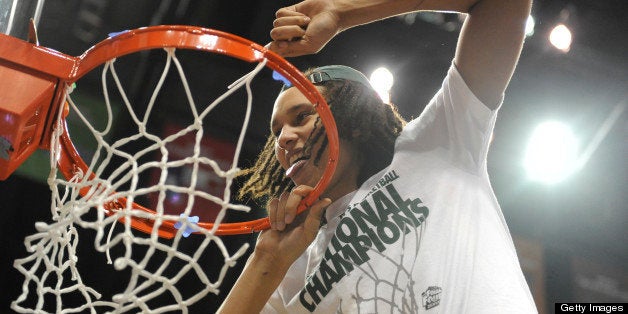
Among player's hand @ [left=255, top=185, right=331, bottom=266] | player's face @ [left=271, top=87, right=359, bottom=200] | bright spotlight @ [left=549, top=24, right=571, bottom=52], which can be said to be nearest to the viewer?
player's hand @ [left=255, top=185, right=331, bottom=266]

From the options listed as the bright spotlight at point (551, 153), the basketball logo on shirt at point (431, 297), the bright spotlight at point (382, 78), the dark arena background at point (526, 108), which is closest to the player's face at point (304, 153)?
the basketball logo on shirt at point (431, 297)

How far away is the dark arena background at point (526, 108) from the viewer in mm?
2711

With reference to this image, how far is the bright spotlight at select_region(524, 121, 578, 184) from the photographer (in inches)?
124

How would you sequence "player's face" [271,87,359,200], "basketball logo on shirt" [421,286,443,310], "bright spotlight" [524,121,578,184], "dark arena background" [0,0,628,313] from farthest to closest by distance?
"bright spotlight" [524,121,578,184] → "dark arena background" [0,0,628,313] → "player's face" [271,87,359,200] → "basketball logo on shirt" [421,286,443,310]

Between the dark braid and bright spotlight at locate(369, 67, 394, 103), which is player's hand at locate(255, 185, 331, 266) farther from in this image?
bright spotlight at locate(369, 67, 394, 103)

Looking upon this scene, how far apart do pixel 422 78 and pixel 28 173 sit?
1882mm

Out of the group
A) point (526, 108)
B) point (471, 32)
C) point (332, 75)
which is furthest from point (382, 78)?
point (471, 32)

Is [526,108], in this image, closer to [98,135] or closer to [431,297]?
[431,297]

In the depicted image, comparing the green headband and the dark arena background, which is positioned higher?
the dark arena background

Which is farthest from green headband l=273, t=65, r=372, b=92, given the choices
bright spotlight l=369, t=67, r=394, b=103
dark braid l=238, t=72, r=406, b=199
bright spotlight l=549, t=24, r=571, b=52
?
bright spotlight l=549, t=24, r=571, b=52

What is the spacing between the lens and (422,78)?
9.54 ft

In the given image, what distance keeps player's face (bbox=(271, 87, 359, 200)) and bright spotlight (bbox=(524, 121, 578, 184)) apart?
2156mm

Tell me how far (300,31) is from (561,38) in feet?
7.11

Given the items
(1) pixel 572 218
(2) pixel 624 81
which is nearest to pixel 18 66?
(2) pixel 624 81
